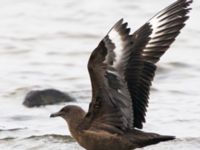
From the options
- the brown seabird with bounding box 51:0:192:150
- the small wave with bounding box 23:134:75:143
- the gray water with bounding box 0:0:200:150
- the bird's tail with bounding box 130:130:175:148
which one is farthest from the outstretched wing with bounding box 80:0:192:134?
the small wave with bounding box 23:134:75:143

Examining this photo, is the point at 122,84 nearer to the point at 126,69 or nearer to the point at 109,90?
the point at 109,90

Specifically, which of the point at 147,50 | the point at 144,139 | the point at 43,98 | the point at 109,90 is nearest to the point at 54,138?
the point at 43,98

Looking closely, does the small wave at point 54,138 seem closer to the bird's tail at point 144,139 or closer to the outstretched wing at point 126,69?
the outstretched wing at point 126,69

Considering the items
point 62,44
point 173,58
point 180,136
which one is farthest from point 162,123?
point 62,44

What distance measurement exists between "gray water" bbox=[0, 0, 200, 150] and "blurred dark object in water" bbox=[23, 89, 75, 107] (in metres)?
0.12

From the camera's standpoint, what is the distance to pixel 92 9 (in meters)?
19.6

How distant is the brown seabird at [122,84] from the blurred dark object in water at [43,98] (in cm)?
284

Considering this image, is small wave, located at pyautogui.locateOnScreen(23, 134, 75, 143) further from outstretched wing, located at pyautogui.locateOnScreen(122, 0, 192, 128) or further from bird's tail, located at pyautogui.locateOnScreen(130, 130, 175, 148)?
bird's tail, located at pyautogui.locateOnScreen(130, 130, 175, 148)

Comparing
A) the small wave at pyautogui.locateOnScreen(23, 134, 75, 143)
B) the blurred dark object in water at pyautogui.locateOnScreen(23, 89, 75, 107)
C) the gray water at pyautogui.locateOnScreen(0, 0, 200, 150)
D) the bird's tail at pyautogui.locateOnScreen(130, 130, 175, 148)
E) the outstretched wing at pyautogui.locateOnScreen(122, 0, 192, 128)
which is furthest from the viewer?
the blurred dark object in water at pyautogui.locateOnScreen(23, 89, 75, 107)

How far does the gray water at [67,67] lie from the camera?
429 inches

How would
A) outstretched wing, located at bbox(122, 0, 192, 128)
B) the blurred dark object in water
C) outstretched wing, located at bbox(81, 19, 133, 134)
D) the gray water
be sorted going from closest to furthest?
outstretched wing, located at bbox(81, 19, 133, 134) → outstretched wing, located at bbox(122, 0, 192, 128) → the gray water → the blurred dark object in water

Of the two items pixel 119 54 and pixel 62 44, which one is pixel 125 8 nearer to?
pixel 62 44

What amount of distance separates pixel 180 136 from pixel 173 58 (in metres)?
5.04

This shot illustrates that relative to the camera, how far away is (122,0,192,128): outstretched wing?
8.91 metres
